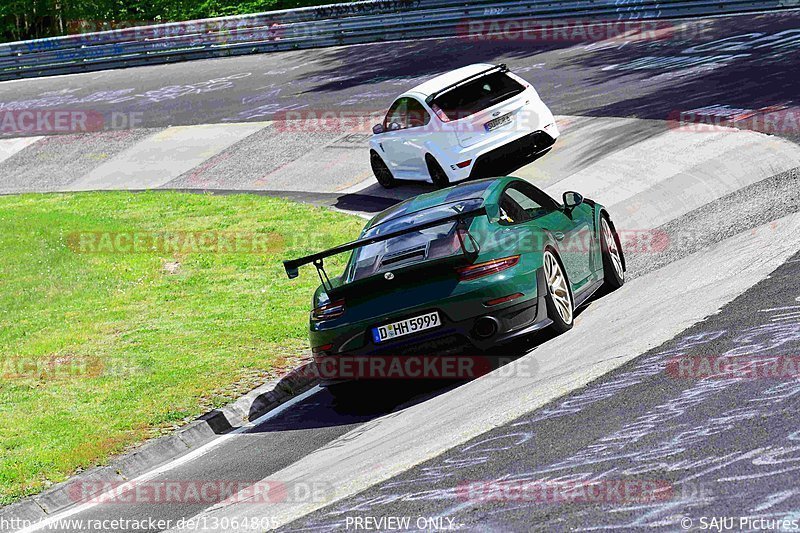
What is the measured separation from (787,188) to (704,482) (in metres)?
8.27

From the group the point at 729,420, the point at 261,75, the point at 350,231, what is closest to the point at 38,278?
the point at 350,231

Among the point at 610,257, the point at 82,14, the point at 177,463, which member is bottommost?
the point at 177,463

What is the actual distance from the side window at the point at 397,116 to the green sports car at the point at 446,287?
9.17 meters

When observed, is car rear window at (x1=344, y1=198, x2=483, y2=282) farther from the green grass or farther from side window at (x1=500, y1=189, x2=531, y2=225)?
the green grass

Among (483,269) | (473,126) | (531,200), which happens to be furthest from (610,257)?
(473,126)

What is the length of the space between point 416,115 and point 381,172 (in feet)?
5.09

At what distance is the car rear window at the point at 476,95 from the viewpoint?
18.2 m

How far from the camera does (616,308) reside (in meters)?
10.4

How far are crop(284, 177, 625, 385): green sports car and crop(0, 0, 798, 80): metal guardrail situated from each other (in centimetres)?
1851

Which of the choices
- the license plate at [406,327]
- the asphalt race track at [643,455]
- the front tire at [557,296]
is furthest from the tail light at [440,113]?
the asphalt race track at [643,455]

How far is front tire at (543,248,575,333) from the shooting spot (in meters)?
9.45

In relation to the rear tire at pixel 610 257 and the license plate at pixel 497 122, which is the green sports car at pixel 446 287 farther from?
the license plate at pixel 497 122

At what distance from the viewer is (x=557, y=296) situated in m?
9.66

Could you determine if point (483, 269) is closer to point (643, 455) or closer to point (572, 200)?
point (572, 200)
